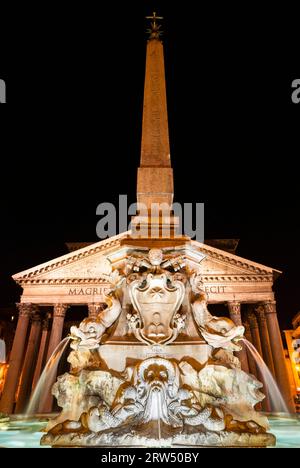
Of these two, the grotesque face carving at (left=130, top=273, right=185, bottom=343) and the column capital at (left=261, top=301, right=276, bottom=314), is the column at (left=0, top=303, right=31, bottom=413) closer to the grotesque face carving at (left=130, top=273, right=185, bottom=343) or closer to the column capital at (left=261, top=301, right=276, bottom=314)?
the column capital at (left=261, top=301, right=276, bottom=314)

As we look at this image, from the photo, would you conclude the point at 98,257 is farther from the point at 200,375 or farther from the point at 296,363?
the point at 296,363

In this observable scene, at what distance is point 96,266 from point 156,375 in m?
23.2

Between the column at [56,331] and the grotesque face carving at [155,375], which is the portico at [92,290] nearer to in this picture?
the column at [56,331]

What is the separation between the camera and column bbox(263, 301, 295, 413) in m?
23.6

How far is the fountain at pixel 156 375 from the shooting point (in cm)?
398

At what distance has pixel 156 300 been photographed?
4.97 m

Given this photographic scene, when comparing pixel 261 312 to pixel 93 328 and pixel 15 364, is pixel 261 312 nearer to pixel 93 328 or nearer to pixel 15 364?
pixel 15 364

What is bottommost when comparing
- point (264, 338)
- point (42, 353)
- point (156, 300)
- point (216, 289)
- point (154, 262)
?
point (156, 300)

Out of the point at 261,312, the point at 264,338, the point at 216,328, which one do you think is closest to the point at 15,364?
the point at 264,338

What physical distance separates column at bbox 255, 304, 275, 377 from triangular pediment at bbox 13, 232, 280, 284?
3043 mm

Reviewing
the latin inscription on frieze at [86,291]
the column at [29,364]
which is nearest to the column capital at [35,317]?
the column at [29,364]

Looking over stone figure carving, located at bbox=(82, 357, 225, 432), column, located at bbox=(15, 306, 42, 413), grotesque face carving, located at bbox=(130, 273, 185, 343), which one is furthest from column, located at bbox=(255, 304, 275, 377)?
stone figure carving, located at bbox=(82, 357, 225, 432)

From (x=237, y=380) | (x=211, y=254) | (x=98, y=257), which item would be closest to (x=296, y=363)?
(x=211, y=254)

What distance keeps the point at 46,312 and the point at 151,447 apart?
27.6 m
